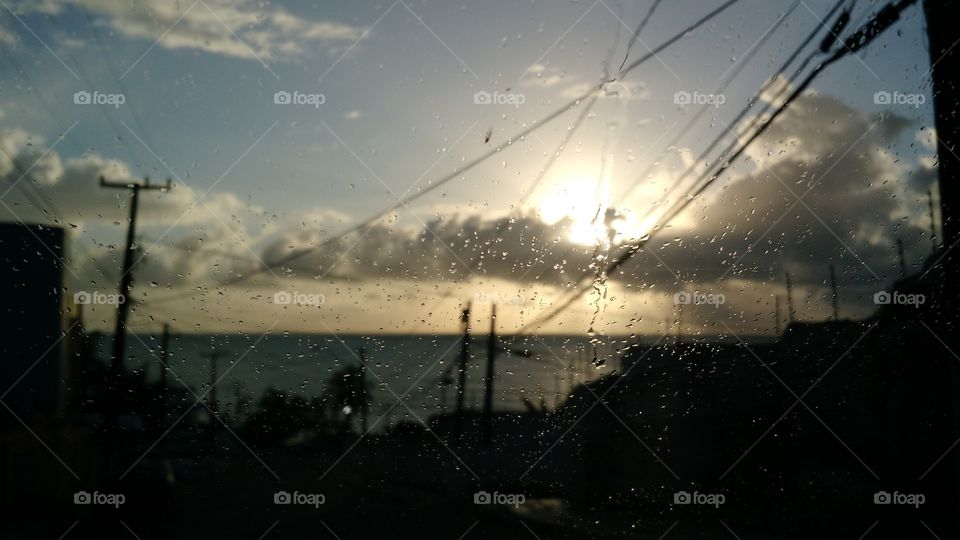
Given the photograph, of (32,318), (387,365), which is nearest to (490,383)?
(387,365)

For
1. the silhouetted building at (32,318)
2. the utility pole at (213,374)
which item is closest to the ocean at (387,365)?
the utility pole at (213,374)

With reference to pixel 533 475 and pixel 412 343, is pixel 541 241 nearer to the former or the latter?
pixel 412 343

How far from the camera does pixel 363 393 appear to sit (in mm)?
2600

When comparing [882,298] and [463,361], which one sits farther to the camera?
[882,298]

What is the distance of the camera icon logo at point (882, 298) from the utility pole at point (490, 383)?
134 cm

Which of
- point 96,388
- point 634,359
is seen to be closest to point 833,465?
point 634,359

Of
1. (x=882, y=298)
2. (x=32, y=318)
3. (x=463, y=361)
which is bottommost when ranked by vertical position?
(x=463, y=361)

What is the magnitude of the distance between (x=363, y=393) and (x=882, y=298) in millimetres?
1830

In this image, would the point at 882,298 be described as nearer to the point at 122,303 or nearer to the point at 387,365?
the point at 387,365

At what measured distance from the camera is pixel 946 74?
2.66 m

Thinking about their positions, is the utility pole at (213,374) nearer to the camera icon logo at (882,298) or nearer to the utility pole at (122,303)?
the utility pole at (122,303)

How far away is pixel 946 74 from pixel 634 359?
4.76 feet

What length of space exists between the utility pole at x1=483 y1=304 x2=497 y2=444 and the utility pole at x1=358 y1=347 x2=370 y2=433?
15.6 inches

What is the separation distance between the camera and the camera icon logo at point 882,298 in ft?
8.91
